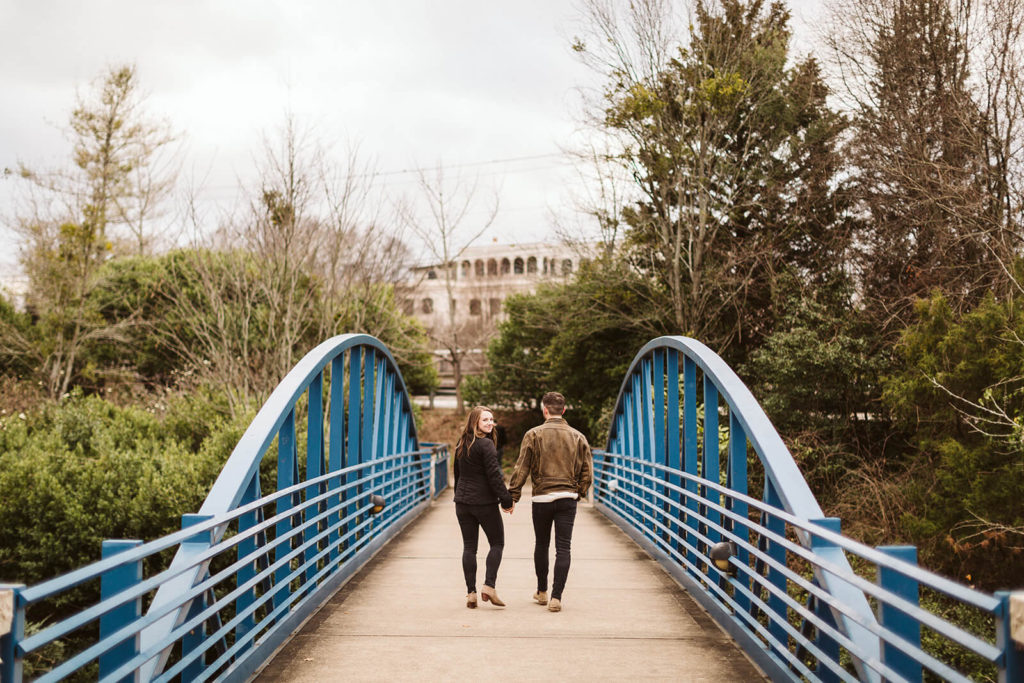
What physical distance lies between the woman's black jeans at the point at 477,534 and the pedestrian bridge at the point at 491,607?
0.23m

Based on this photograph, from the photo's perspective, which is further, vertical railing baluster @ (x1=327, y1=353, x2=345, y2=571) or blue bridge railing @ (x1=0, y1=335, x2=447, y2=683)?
vertical railing baluster @ (x1=327, y1=353, x2=345, y2=571)

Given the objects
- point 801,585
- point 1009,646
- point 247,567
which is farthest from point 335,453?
point 1009,646

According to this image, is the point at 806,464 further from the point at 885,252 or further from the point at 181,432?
the point at 181,432

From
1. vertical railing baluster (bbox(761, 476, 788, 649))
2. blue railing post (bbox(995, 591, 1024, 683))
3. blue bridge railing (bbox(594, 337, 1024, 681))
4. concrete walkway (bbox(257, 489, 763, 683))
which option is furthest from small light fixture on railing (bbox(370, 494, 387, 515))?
blue railing post (bbox(995, 591, 1024, 683))

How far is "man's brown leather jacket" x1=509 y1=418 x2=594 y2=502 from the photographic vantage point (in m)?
6.25

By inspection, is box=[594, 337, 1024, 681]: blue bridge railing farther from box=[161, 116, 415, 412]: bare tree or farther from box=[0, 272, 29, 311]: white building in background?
box=[0, 272, 29, 311]: white building in background

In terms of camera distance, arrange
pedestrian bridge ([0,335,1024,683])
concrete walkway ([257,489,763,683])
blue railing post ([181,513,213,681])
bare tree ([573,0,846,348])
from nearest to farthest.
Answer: pedestrian bridge ([0,335,1024,683])
blue railing post ([181,513,213,681])
concrete walkway ([257,489,763,683])
bare tree ([573,0,846,348])

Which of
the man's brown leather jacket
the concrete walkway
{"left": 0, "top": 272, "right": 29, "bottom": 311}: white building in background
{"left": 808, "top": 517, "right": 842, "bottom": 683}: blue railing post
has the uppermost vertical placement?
{"left": 0, "top": 272, "right": 29, "bottom": 311}: white building in background

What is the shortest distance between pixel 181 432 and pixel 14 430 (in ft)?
9.52

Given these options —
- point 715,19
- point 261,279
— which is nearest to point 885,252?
point 715,19

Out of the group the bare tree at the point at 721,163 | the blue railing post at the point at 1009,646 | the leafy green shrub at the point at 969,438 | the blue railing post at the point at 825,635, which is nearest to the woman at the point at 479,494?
the blue railing post at the point at 825,635

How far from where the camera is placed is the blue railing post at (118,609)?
334cm

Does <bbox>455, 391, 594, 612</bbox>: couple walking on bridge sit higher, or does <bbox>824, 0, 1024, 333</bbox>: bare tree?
<bbox>824, 0, 1024, 333</bbox>: bare tree

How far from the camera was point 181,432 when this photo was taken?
51.2 ft
